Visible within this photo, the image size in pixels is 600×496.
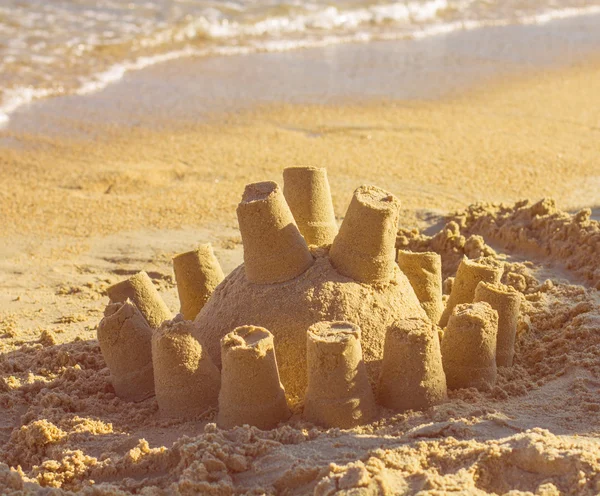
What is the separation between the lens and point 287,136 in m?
9.47

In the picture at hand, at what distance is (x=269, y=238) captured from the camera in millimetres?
3891

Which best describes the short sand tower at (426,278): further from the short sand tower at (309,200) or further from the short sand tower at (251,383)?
the short sand tower at (251,383)

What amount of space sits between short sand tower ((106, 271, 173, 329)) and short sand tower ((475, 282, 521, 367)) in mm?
1731

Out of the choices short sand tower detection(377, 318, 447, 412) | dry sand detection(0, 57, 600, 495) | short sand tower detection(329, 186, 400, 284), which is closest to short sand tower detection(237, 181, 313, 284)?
short sand tower detection(329, 186, 400, 284)

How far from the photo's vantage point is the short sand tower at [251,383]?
3531 millimetres

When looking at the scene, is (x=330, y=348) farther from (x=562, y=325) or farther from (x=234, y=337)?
(x=562, y=325)

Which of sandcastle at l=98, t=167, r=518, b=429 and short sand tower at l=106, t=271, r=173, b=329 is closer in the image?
sandcastle at l=98, t=167, r=518, b=429

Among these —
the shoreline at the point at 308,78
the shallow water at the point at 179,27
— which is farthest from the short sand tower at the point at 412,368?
the shallow water at the point at 179,27

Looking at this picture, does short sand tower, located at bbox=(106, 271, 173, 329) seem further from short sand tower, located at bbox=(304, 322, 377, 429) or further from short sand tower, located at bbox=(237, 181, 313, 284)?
short sand tower, located at bbox=(304, 322, 377, 429)

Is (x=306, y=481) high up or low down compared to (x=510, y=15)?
down

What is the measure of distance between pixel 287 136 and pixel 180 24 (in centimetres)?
752

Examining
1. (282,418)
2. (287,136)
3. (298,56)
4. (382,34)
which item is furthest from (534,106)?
(282,418)

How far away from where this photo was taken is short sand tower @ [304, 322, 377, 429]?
3492 mm

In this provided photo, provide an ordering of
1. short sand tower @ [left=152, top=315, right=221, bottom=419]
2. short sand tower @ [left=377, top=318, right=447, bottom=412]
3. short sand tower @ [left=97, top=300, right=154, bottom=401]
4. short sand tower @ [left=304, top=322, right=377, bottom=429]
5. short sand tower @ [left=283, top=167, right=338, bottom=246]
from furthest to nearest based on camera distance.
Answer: short sand tower @ [left=283, top=167, right=338, bottom=246], short sand tower @ [left=97, top=300, right=154, bottom=401], short sand tower @ [left=152, top=315, right=221, bottom=419], short sand tower @ [left=377, top=318, right=447, bottom=412], short sand tower @ [left=304, top=322, right=377, bottom=429]
